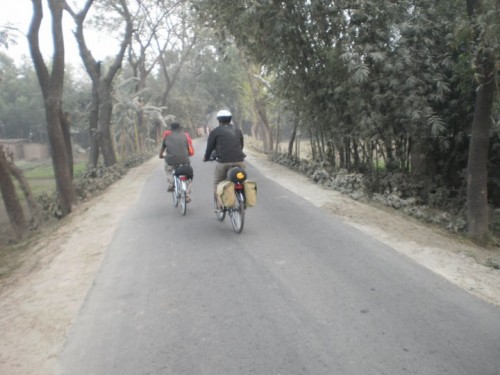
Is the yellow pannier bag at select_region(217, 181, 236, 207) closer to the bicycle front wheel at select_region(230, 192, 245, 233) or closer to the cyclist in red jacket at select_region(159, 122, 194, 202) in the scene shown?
the bicycle front wheel at select_region(230, 192, 245, 233)

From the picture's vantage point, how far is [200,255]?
6.21m

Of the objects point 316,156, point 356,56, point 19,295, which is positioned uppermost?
point 356,56

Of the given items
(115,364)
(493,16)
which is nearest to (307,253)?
(115,364)

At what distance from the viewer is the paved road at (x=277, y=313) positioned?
3.53 m

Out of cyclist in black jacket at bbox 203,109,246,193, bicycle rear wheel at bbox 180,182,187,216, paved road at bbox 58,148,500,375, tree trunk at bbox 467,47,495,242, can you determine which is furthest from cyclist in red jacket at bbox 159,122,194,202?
tree trunk at bbox 467,47,495,242

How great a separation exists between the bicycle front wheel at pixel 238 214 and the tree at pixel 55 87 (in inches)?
245

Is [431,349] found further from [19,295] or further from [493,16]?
[493,16]

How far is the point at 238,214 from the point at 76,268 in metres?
2.44

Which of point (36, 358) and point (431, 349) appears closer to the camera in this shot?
point (431, 349)

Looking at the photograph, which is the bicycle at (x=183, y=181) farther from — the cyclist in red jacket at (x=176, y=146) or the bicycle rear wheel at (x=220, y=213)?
the bicycle rear wheel at (x=220, y=213)

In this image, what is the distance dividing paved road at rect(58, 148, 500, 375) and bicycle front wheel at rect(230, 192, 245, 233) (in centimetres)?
31

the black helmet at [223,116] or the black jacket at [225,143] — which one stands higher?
the black helmet at [223,116]

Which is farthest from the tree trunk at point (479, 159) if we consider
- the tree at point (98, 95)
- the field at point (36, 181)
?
the tree at point (98, 95)

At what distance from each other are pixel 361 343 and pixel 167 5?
24163 mm
